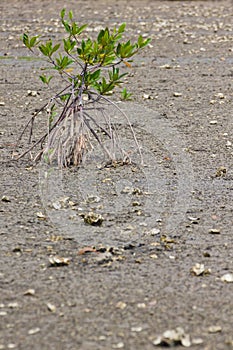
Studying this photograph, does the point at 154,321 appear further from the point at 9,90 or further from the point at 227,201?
the point at 9,90

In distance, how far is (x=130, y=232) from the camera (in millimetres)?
3410

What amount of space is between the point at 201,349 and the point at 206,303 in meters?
0.34

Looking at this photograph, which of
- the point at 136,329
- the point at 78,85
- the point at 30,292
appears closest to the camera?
the point at 136,329

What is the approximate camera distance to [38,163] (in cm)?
432

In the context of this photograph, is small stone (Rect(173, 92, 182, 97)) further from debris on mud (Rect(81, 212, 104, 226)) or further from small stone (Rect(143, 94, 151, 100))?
debris on mud (Rect(81, 212, 104, 226))

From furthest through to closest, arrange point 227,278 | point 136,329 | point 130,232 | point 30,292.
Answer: point 130,232
point 227,278
point 30,292
point 136,329

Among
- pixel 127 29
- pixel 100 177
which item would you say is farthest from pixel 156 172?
pixel 127 29

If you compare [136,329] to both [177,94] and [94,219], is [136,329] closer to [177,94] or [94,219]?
[94,219]

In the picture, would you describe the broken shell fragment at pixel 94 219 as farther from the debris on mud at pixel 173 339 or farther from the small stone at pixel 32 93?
the small stone at pixel 32 93

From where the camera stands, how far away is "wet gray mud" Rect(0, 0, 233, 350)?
2.59 m

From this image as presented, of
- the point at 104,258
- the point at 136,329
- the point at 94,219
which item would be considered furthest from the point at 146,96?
the point at 136,329

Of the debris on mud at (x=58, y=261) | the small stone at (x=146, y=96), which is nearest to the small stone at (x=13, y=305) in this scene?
the debris on mud at (x=58, y=261)

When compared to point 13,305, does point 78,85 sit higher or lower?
higher

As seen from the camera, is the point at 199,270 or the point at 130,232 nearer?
the point at 199,270
